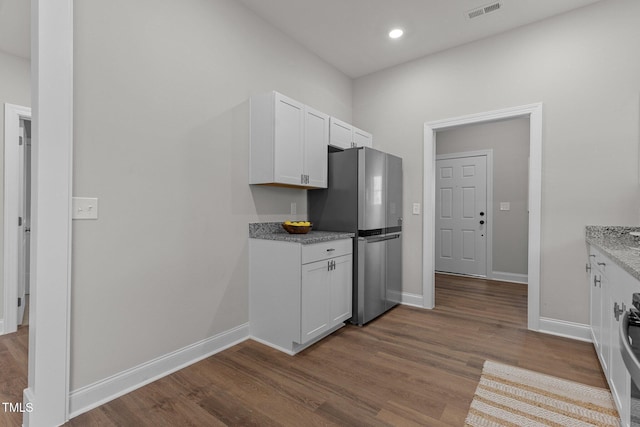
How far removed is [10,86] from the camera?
295 cm

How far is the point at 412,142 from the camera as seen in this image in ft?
12.4

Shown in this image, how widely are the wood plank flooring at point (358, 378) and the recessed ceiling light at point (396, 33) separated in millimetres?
3018

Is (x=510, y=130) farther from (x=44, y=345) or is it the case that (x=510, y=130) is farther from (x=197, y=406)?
(x=44, y=345)

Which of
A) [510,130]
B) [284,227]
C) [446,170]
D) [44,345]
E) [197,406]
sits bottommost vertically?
[197,406]

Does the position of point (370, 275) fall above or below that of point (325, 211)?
below

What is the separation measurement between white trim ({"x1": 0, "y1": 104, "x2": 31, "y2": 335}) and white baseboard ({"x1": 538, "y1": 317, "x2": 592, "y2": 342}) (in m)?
5.02

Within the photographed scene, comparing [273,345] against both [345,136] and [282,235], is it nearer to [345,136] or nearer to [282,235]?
[282,235]

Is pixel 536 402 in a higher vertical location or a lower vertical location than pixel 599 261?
lower

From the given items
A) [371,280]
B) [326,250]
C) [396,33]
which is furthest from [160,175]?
[396,33]

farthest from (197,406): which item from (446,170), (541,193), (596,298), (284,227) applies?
(446,170)

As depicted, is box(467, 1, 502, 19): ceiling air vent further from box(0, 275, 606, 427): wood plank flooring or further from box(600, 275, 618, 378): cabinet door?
box(0, 275, 606, 427): wood plank flooring

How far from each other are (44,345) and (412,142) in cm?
371

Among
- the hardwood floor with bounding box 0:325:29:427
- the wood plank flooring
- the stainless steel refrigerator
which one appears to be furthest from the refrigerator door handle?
the hardwood floor with bounding box 0:325:29:427

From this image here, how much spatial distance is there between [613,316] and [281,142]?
8.16 ft
